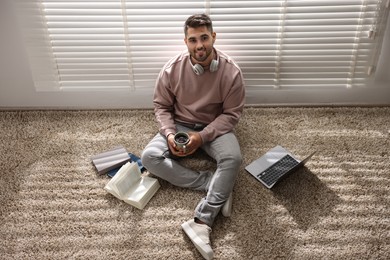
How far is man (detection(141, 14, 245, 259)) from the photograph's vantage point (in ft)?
5.53

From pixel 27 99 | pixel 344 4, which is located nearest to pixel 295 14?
pixel 344 4

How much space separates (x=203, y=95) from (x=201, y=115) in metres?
0.09

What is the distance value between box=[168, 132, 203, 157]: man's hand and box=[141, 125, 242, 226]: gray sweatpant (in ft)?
0.16

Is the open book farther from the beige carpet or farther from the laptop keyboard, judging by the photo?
the laptop keyboard

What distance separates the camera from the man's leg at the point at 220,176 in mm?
1592

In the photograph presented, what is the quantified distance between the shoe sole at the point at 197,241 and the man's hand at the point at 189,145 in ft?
0.96

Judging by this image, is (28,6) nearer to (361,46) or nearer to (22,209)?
(22,209)

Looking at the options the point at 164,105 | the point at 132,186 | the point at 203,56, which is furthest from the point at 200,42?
the point at 132,186

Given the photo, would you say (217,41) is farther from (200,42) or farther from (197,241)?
(197,241)

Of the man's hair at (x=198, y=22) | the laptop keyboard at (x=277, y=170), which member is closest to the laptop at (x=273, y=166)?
the laptop keyboard at (x=277, y=170)

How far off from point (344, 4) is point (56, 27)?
50.4 inches

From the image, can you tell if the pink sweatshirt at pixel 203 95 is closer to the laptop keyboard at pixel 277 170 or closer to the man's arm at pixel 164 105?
the man's arm at pixel 164 105

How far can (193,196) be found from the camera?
67.6 inches

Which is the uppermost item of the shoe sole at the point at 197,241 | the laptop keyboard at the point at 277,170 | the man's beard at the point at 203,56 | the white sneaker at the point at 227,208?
the man's beard at the point at 203,56
